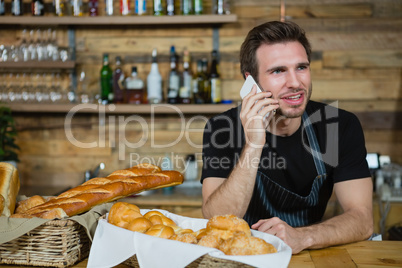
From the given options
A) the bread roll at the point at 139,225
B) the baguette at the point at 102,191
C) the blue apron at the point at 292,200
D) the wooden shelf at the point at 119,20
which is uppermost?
the wooden shelf at the point at 119,20

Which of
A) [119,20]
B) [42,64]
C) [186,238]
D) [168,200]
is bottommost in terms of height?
[168,200]

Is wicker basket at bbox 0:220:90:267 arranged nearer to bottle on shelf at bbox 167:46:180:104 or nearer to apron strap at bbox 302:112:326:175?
apron strap at bbox 302:112:326:175

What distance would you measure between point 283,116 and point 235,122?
243mm

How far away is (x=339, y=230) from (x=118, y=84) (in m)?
1.97

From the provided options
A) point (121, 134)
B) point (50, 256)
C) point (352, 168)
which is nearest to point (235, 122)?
point (352, 168)

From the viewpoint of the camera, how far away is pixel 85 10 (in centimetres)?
296

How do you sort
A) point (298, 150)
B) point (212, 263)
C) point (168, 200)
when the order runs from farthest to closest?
1. point (168, 200)
2. point (298, 150)
3. point (212, 263)

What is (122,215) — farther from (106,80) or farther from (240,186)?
(106,80)

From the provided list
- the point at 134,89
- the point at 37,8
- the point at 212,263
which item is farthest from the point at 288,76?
the point at 37,8

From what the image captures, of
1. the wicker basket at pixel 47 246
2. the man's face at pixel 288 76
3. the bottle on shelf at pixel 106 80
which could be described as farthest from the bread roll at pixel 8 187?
the bottle on shelf at pixel 106 80

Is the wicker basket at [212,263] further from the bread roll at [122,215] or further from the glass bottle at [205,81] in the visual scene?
the glass bottle at [205,81]

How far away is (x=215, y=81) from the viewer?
279cm

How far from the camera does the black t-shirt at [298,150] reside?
5.28 feet

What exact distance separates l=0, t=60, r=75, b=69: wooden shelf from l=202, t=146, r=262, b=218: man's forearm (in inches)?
66.5
